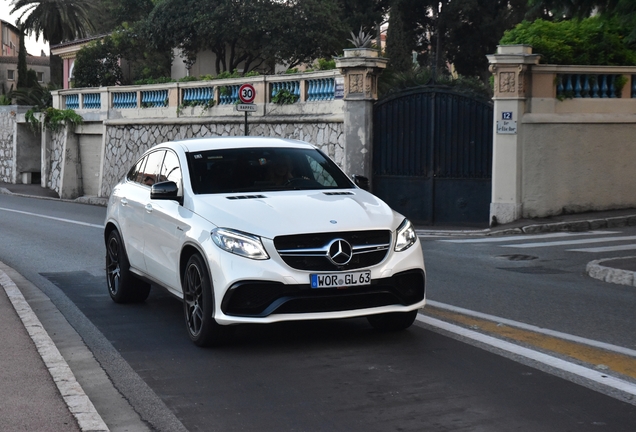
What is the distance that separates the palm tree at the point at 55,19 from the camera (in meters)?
56.2

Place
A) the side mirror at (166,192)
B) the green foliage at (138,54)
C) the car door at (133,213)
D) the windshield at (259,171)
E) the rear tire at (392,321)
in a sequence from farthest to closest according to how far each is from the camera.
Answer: the green foliage at (138,54) < the car door at (133,213) < the windshield at (259,171) < the side mirror at (166,192) < the rear tire at (392,321)

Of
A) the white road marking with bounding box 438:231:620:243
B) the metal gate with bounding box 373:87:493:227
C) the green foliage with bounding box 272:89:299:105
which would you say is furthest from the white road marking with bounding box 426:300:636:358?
the green foliage with bounding box 272:89:299:105

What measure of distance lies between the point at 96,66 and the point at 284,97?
2405 cm

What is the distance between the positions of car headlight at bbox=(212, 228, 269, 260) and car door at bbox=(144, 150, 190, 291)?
0.62 meters

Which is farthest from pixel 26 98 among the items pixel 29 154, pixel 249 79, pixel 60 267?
pixel 60 267

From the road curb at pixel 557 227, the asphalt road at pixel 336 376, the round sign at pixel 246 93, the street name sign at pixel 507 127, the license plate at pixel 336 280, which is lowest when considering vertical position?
the asphalt road at pixel 336 376

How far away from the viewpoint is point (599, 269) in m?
11.5

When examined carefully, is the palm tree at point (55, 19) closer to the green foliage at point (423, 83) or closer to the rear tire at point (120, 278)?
the green foliage at point (423, 83)

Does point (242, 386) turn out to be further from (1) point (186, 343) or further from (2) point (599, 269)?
(2) point (599, 269)

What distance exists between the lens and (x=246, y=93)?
2492cm

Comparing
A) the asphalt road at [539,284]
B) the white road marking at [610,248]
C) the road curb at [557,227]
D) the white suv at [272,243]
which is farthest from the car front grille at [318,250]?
the road curb at [557,227]

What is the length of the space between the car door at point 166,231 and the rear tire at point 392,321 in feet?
5.23

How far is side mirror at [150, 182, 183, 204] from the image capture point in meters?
7.70

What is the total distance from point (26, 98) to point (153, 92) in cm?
1750
